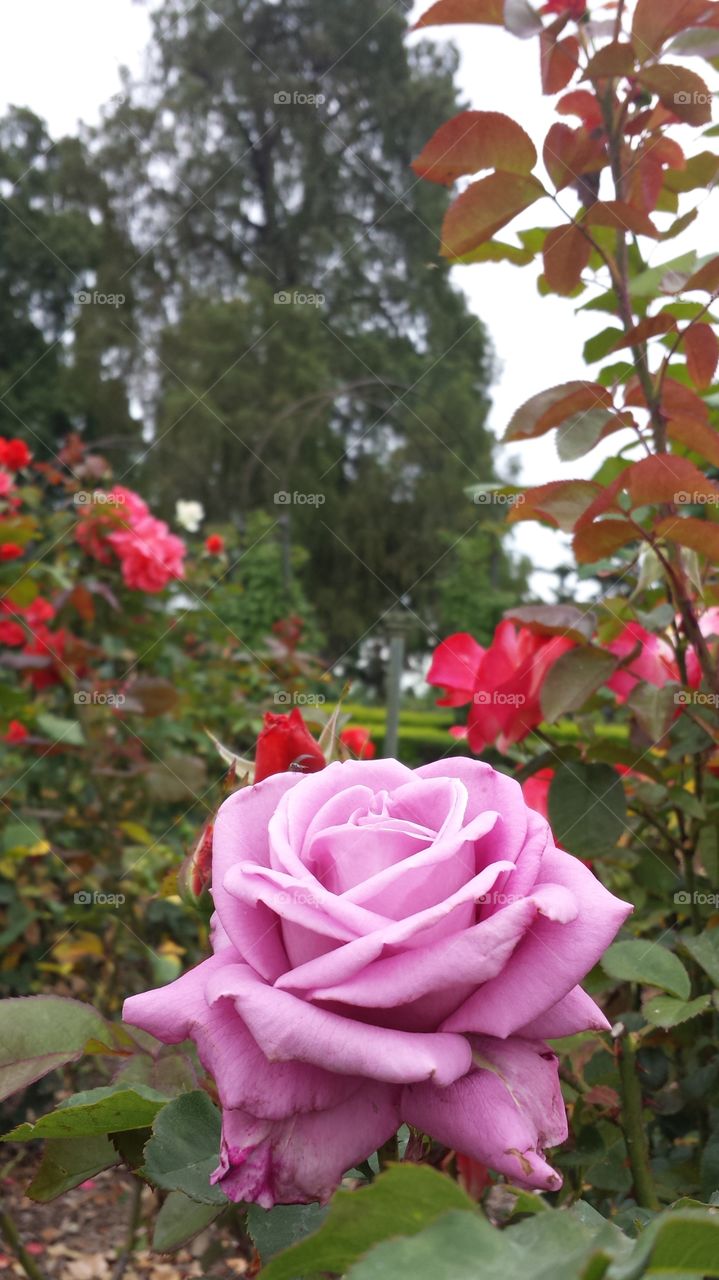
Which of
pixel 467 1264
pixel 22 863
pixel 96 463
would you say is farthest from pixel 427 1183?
pixel 96 463

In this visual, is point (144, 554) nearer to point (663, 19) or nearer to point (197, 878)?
point (663, 19)

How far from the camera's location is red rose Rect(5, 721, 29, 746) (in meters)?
2.14

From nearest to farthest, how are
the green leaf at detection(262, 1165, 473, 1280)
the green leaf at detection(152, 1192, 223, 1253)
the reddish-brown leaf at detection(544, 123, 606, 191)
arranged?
the green leaf at detection(262, 1165, 473, 1280) → the green leaf at detection(152, 1192, 223, 1253) → the reddish-brown leaf at detection(544, 123, 606, 191)

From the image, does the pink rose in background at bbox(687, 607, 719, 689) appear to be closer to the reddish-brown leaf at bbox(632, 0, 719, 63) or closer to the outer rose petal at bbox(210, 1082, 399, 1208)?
the reddish-brown leaf at bbox(632, 0, 719, 63)

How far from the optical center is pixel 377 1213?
0.24m

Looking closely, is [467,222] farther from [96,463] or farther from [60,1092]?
[60,1092]

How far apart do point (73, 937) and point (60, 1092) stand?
1.36 ft

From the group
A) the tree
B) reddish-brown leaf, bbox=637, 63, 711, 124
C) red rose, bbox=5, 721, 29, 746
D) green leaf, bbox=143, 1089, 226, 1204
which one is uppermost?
the tree

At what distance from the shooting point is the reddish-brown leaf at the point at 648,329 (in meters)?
0.71

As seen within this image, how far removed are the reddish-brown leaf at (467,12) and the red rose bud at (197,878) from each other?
0.67 meters

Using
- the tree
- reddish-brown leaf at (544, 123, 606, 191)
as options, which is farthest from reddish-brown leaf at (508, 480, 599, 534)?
the tree

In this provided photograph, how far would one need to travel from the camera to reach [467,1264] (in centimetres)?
21

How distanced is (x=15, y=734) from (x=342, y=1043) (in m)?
2.02

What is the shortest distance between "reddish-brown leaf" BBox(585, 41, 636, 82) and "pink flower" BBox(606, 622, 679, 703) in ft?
1.41
